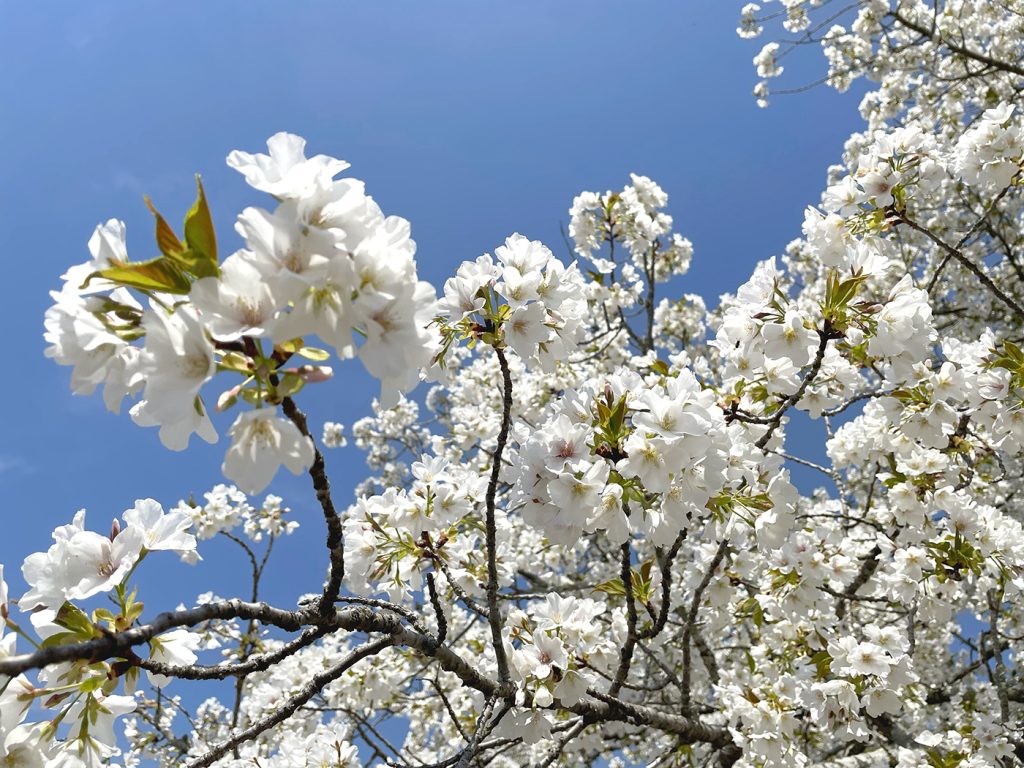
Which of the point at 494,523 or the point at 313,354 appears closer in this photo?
the point at 313,354

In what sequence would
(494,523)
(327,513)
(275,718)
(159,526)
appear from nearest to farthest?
(327,513)
(159,526)
(275,718)
(494,523)

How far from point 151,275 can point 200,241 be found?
0.36 feet

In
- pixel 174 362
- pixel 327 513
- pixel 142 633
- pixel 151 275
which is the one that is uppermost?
pixel 151 275

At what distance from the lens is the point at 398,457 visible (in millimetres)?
10930

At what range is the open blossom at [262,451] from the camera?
103 centimetres

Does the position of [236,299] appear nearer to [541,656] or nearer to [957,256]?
[541,656]

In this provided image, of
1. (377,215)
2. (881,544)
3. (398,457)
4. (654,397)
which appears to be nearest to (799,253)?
(881,544)

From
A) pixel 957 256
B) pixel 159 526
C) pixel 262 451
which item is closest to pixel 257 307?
pixel 262 451

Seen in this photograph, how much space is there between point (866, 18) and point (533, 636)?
27.8ft

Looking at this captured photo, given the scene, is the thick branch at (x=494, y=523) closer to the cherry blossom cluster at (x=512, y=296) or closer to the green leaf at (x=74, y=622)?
the cherry blossom cluster at (x=512, y=296)

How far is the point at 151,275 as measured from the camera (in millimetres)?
990

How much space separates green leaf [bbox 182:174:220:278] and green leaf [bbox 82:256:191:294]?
4 centimetres

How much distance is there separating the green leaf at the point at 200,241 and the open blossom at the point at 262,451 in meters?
0.26

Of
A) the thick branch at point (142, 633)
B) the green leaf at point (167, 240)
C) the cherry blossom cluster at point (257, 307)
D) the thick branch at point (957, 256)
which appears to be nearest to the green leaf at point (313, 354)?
the cherry blossom cluster at point (257, 307)
